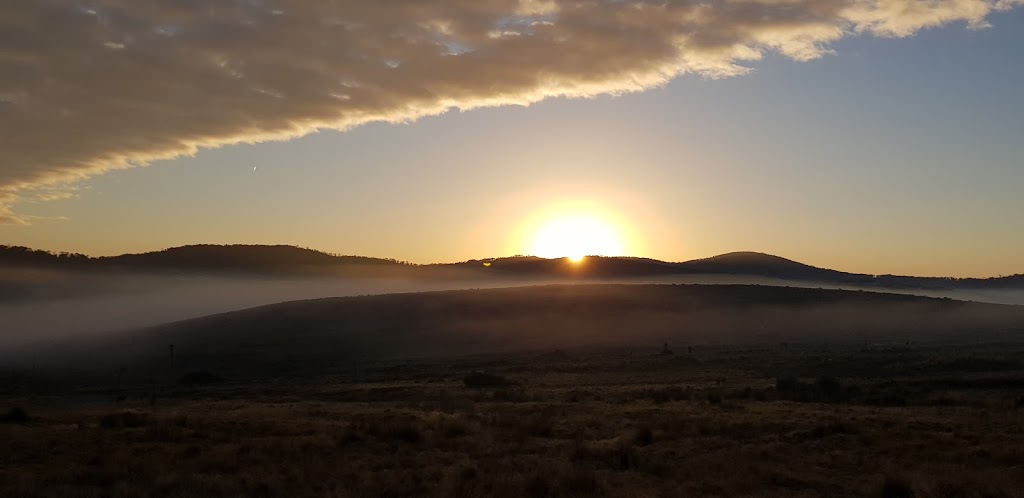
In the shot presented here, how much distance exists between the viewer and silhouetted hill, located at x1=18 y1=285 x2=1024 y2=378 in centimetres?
11331

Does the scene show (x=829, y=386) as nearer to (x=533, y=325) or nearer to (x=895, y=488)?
(x=895, y=488)

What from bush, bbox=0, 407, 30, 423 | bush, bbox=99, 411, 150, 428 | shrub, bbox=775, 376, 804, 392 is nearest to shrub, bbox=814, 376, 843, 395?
shrub, bbox=775, 376, 804, 392

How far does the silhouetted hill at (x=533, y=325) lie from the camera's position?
4461 inches

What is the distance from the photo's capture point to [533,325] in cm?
13688

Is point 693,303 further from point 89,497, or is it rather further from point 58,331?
point 89,497

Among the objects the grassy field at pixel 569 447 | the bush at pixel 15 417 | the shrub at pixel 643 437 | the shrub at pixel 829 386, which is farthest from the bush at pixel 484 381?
the shrub at pixel 643 437

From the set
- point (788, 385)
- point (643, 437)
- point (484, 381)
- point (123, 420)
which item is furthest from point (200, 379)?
point (643, 437)

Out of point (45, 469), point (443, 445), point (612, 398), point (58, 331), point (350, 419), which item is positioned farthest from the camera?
point (58, 331)

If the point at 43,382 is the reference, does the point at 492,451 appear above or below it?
above

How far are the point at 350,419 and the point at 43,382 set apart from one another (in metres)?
67.8

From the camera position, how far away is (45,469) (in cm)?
1822

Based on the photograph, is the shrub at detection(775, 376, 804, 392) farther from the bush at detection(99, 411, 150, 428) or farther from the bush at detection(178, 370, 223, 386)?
the bush at detection(178, 370, 223, 386)

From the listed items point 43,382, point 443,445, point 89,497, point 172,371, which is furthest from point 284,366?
point 89,497

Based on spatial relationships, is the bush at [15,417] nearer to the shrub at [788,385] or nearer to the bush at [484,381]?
the bush at [484,381]
